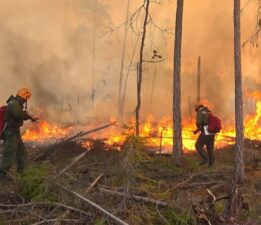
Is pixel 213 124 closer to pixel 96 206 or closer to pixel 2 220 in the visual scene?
pixel 96 206

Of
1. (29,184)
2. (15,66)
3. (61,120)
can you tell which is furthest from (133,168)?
(15,66)

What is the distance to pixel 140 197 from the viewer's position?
7.45m

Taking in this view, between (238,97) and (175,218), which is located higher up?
(238,97)

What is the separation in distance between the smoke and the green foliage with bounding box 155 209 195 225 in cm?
1725

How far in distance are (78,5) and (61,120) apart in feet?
39.3

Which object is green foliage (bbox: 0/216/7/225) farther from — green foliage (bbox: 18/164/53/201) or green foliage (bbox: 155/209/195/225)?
green foliage (bbox: 155/209/195/225)

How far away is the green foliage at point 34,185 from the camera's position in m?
7.58

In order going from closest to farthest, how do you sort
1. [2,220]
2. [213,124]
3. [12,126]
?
[2,220]
[12,126]
[213,124]

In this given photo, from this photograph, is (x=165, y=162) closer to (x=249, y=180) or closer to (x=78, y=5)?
(x=249, y=180)

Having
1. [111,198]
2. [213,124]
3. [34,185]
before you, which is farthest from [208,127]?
[34,185]

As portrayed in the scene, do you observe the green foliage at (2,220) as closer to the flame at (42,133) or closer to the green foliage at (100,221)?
the green foliage at (100,221)

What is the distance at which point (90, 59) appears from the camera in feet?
102

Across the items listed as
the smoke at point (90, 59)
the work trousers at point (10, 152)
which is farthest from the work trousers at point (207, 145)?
the smoke at point (90, 59)

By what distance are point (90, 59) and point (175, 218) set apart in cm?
2472
